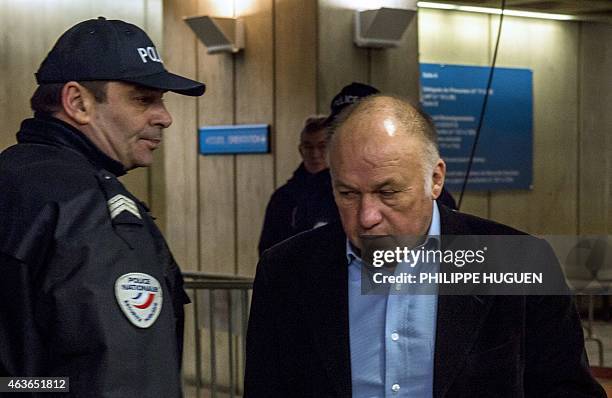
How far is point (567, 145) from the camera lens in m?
3.44

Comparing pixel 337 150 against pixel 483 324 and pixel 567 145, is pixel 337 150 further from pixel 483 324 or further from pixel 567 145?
pixel 567 145

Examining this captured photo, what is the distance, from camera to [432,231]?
2.12 meters

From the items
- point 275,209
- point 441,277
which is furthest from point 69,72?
point 275,209

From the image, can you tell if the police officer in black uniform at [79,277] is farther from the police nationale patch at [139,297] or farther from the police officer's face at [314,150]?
the police officer's face at [314,150]

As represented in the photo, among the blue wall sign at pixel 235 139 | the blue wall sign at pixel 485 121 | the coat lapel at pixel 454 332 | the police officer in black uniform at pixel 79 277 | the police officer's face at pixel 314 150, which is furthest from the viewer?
the blue wall sign at pixel 235 139

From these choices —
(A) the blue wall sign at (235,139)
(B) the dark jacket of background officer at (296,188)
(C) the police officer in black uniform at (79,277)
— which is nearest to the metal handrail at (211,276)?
(A) the blue wall sign at (235,139)

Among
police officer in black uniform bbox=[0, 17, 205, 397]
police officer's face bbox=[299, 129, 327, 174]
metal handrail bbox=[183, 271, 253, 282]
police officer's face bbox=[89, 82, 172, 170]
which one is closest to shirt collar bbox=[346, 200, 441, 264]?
police officer in black uniform bbox=[0, 17, 205, 397]

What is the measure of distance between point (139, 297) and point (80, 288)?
0.10 metres

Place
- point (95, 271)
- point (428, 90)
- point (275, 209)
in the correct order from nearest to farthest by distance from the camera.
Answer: point (95, 271)
point (275, 209)
point (428, 90)

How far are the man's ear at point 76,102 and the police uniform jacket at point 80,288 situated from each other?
0.50 ft

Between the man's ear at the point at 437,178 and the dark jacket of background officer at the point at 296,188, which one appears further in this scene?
the dark jacket of background officer at the point at 296,188

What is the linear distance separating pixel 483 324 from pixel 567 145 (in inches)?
58.6

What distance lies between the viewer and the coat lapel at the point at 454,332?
6.64 feet

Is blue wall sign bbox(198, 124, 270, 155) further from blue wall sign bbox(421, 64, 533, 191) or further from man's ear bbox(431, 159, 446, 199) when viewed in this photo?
man's ear bbox(431, 159, 446, 199)
